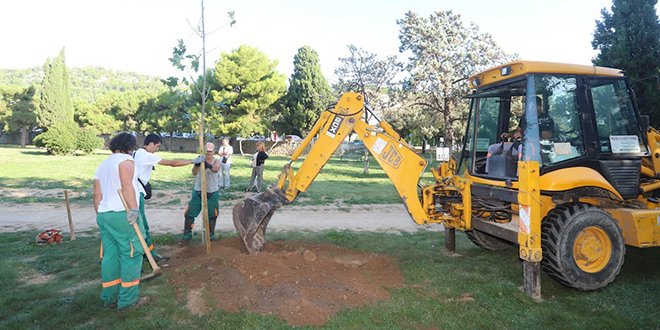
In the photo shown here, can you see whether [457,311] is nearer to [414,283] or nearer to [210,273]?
[414,283]

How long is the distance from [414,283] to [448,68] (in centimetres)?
1435

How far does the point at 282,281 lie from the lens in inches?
190

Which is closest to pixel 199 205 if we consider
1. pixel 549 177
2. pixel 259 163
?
pixel 549 177

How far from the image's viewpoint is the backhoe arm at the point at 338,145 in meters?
5.48

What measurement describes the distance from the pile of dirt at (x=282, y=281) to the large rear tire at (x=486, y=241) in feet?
5.31

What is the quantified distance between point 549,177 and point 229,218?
689cm

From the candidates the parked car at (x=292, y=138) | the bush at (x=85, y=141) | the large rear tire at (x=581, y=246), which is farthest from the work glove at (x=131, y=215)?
the parked car at (x=292, y=138)

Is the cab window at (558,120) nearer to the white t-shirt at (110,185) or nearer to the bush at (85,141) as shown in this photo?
the white t-shirt at (110,185)

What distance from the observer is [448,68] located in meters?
17.5

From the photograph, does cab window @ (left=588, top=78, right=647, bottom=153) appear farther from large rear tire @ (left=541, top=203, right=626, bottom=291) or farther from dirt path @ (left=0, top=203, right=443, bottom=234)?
dirt path @ (left=0, top=203, right=443, bottom=234)

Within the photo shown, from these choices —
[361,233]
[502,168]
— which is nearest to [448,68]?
[361,233]

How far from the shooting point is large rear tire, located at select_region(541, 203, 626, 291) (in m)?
4.62

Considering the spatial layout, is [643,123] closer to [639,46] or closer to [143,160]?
[143,160]

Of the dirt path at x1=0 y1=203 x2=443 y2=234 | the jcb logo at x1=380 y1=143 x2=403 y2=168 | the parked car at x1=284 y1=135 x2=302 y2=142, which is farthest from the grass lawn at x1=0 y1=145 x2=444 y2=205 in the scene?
the parked car at x1=284 y1=135 x2=302 y2=142
